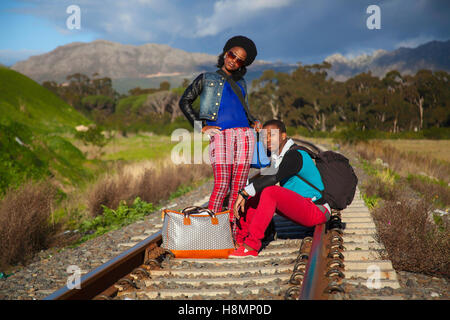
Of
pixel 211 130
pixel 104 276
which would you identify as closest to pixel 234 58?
pixel 211 130

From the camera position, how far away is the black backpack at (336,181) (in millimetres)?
4000

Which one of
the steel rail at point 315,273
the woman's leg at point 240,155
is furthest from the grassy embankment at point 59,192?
the steel rail at point 315,273

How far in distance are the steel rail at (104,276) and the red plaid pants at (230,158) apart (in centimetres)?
93

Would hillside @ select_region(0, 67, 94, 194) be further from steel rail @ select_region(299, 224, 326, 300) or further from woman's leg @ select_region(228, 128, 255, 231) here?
steel rail @ select_region(299, 224, 326, 300)

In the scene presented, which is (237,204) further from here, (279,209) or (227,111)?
(227,111)

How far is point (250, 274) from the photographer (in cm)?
354

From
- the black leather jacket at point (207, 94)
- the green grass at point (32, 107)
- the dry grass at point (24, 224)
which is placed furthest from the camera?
the green grass at point (32, 107)

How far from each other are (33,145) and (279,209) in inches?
320

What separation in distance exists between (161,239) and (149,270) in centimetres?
79

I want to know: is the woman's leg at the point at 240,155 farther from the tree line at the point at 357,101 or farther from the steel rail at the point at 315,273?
the tree line at the point at 357,101

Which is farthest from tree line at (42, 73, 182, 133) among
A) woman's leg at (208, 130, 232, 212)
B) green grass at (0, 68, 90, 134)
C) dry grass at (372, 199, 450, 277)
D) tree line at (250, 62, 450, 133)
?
woman's leg at (208, 130, 232, 212)

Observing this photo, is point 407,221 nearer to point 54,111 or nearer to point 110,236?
point 110,236

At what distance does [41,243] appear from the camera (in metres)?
5.62

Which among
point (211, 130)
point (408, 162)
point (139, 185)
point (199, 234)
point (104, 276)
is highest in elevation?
point (211, 130)
